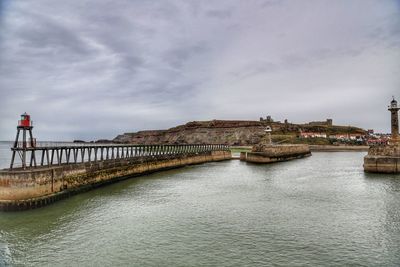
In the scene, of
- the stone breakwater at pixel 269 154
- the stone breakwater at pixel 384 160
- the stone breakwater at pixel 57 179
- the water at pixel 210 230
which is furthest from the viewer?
the stone breakwater at pixel 269 154

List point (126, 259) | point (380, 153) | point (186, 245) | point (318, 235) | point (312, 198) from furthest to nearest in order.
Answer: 1. point (380, 153)
2. point (312, 198)
3. point (318, 235)
4. point (186, 245)
5. point (126, 259)

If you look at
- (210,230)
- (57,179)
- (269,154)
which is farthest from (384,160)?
(57,179)

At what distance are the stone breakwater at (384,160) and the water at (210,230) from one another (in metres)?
12.8

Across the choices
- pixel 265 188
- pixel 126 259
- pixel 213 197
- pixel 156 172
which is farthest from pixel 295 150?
pixel 126 259

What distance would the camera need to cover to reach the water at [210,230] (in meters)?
11.8

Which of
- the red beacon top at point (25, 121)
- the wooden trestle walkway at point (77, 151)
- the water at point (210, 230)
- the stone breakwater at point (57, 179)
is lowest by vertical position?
the water at point (210, 230)

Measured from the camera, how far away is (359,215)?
1780 centimetres

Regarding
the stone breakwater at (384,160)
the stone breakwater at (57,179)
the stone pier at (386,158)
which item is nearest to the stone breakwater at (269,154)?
the stone pier at (386,158)

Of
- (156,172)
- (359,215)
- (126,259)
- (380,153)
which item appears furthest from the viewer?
(156,172)

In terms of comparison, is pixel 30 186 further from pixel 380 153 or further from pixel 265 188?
pixel 380 153

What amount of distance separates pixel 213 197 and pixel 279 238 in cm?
1019

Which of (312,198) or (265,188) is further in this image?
(265,188)

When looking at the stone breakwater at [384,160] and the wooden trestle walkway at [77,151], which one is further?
the stone breakwater at [384,160]

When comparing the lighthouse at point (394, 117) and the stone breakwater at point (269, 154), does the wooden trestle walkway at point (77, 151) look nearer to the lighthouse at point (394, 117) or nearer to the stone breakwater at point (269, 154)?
the stone breakwater at point (269, 154)
